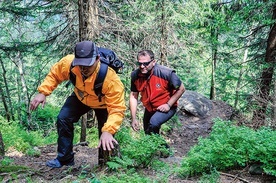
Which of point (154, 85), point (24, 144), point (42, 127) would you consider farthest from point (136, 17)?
point (42, 127)

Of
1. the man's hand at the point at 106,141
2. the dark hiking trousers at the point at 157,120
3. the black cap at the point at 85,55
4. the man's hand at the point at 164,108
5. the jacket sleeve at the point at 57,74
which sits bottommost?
the dark hiking trousers at the point at 157,120

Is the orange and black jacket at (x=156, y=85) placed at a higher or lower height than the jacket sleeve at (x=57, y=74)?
lower

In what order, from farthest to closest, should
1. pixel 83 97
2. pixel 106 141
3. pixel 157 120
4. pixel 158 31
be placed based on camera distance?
pixel 158 31, pixel 157 120, pixel 83 97, pixel 106 141

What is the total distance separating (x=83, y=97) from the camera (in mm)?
4504

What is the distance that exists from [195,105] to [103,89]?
11813 millimetres

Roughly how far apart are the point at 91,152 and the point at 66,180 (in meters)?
3.37

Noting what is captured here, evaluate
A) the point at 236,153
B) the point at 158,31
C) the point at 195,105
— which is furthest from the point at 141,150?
the point at 195,105

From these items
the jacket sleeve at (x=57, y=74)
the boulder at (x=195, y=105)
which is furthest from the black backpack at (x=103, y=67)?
the boulder at (x=195, y=105)

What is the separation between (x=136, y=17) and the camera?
34.1 ft

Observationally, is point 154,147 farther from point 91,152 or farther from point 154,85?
point 91,152

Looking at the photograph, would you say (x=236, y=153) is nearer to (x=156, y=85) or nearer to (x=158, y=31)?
(x=156, y=85)

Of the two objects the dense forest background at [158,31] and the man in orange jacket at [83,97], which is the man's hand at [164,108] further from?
the dense forest background at [158,31]

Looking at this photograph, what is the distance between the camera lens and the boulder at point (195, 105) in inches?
588

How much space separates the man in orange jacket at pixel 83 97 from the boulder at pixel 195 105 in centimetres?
1054
